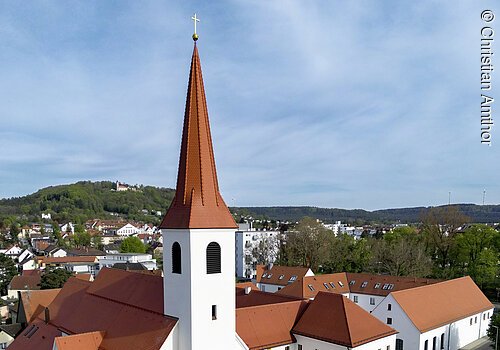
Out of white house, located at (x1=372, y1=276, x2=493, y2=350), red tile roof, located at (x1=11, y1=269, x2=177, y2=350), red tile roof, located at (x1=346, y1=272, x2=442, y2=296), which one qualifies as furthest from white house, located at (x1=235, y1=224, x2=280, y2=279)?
red tile roof, located at (x1=11, y1=269, x2=177, y2=350)

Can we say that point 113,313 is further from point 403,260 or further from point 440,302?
point 403,260

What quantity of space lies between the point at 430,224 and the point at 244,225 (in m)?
49.5

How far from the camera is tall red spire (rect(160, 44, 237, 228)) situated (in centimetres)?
1952

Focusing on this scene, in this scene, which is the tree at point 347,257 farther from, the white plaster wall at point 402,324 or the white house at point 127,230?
the white house at point 127,230

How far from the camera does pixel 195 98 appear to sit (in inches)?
782

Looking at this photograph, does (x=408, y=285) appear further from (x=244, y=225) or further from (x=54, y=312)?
(x=244, y=225)

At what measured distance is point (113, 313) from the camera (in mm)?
24969

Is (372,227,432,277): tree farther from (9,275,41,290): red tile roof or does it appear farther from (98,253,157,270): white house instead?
(9,275,41,290): red tile roof

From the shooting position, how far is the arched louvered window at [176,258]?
19.6 metres

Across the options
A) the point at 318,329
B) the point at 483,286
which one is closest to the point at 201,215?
the point at 318,329

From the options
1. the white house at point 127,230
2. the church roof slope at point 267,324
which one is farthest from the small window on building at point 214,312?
the white house at point 127,230

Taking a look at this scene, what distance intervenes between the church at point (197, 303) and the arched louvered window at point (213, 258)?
0.15ft

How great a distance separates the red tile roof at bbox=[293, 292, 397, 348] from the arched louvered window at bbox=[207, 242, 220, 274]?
10479mm

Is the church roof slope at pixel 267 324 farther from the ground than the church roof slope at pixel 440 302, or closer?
farther from the ground
